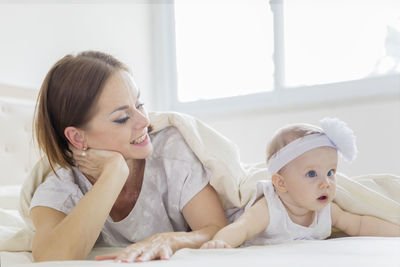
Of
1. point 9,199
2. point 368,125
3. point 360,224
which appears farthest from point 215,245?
point 368,125

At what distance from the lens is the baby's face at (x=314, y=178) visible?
1.21 m

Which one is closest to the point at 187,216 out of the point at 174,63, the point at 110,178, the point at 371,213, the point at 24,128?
the point at 110,178

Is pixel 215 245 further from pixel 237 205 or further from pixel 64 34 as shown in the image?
pixel 64 34

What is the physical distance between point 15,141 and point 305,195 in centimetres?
152

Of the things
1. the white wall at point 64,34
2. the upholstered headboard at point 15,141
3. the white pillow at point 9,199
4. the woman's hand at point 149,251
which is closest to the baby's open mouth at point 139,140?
the woman's hand at point 149,251

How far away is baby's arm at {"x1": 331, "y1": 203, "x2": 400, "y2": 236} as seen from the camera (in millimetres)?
1210

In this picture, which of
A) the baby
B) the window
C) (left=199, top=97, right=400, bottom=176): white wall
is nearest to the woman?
the baby

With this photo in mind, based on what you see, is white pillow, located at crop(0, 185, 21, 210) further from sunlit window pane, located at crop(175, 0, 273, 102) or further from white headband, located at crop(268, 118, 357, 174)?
sunlit window pane, located at crop(175, 0, 273, 102)

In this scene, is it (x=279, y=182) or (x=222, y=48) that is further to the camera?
(x=222, y=48)

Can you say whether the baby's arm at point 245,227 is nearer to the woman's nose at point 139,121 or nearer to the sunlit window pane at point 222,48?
the woman's nose at point 139,121

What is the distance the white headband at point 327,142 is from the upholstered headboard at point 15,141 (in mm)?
1342

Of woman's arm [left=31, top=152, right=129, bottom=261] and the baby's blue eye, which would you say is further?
the baby's blue eye

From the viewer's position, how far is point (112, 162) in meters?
1.27

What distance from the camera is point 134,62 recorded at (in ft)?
11.3
